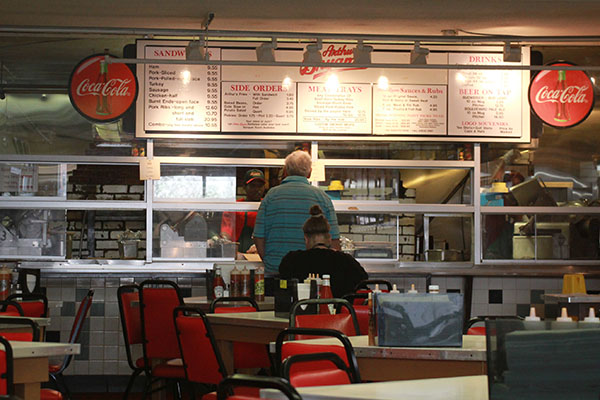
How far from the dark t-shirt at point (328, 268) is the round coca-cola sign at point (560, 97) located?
132 inches

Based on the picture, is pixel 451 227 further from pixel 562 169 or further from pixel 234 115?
pixel 234 115

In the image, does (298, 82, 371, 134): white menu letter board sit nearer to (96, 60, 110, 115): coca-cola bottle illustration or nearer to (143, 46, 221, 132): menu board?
(143, 46, 221, 132): menu board

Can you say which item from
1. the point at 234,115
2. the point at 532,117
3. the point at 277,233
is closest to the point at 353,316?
the point at 277,233

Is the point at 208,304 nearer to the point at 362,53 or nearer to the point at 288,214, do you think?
the point at 288,214

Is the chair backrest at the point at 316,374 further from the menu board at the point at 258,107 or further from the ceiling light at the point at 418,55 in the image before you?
the menu board at the point at 258,107

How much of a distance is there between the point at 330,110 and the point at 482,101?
52.0 inches

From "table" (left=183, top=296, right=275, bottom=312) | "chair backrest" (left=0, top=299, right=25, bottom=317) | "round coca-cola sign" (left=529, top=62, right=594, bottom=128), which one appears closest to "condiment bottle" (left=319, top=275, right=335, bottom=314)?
"table" (left=183, top=296, right=275, bottom=312)

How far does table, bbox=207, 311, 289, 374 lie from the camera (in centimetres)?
426

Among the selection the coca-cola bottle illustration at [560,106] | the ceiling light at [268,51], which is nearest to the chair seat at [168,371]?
the ceiling light at [268,51]

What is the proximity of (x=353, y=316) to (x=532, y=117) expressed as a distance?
14.8ft

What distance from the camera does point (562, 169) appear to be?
7.96 meters

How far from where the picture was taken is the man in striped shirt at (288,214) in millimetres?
6484

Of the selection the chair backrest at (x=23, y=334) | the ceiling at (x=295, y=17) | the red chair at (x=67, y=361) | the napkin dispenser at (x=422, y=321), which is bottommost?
the red chair at (x=67, y=361)

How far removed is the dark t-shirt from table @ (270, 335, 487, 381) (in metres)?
1.80
